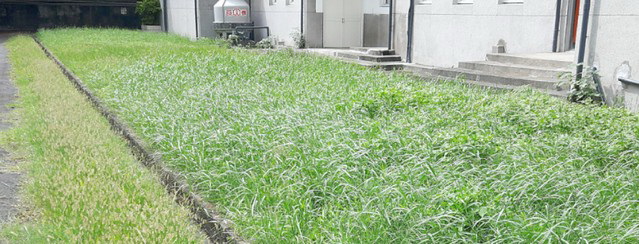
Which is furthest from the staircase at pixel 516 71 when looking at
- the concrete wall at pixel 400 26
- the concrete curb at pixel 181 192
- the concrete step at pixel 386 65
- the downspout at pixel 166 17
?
the downspout at pixel 166 17

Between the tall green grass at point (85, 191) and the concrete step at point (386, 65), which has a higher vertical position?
the concrete step at point (386, 65)

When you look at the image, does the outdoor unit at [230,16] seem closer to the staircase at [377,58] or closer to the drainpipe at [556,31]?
the staircase at [377,58]

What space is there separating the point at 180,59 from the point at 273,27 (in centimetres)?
847

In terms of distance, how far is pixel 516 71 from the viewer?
10.0 metres

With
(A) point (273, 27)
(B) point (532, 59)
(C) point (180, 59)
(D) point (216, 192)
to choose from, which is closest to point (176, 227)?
(D) point (216, 192)

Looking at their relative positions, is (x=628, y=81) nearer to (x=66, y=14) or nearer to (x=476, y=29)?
(x=476, y=29)

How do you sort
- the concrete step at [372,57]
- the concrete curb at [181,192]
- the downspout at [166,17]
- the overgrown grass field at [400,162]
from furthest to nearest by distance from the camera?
the downspout at [166,17]
the concrete step at [372,57]
the concrete curb at [181,192]
the overgrown grass field at [400,162]

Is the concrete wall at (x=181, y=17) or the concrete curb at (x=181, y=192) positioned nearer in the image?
the concrete curb at (x=181, y=192)

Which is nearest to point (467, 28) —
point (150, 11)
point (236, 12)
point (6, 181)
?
point (6, 181)

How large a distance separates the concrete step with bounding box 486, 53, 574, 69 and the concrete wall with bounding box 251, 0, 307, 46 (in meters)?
8.87

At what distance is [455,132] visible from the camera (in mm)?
5176

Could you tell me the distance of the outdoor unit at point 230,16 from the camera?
20391 mm

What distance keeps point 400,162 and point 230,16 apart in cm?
1652

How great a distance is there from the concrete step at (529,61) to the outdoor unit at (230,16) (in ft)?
36.5
